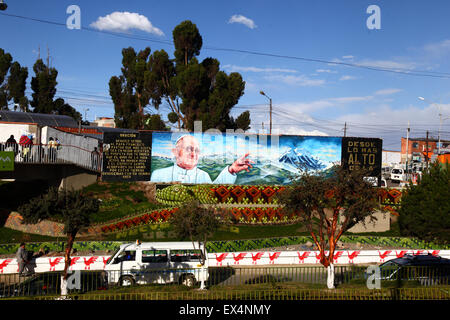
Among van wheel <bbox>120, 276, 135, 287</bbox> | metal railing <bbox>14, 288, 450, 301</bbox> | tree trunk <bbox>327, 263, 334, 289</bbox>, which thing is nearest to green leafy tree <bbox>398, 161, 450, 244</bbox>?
metal railing <bbox>14, 288, 450, 301</bbox>

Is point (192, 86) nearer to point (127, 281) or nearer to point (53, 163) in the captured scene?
point (53, 163)

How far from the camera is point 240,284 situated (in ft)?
45.9

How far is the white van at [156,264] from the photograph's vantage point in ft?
50.8

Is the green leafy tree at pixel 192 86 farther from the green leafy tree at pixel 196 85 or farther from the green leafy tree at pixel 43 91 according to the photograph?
the green leafy tree at pixel 43 91

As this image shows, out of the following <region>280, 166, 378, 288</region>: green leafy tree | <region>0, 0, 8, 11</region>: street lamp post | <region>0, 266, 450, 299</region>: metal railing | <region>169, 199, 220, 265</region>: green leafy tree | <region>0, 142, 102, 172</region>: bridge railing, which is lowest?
<region>0, 266, 450, 299</region>: metal railing

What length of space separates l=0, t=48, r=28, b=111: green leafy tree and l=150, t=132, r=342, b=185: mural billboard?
4533 centimetres

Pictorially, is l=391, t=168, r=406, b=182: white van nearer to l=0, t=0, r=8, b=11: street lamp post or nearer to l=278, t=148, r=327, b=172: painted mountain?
l=278, t=148, r=327, b=172: painted mountain

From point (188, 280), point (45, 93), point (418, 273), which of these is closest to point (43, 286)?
point (188, 280)

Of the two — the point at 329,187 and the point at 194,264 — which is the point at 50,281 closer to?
the point at 194,264

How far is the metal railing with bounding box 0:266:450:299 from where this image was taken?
40.8 feet

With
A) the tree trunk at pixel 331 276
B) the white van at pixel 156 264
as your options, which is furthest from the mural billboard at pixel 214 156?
the tree trunk at pixel 331 276

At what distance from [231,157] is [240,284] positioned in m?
19.5

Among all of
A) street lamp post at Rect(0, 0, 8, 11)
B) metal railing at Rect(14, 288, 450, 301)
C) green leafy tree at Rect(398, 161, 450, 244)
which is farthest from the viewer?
green leafy tree at Rect(398, 161, 450, 244)

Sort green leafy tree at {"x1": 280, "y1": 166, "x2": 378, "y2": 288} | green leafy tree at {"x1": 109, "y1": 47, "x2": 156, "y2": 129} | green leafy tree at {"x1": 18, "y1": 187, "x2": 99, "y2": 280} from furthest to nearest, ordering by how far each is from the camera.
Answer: green leafy tree at {"x1": 109, "y1": 47, "x2": 156, "y2": 129}
green leafy tree at {"x1": 18, "y1": 187, "x2": 99, "y2": 280}
green leafy tree at {"x1": 280, "y1": 166, "x2": 378, "y2": 288}
